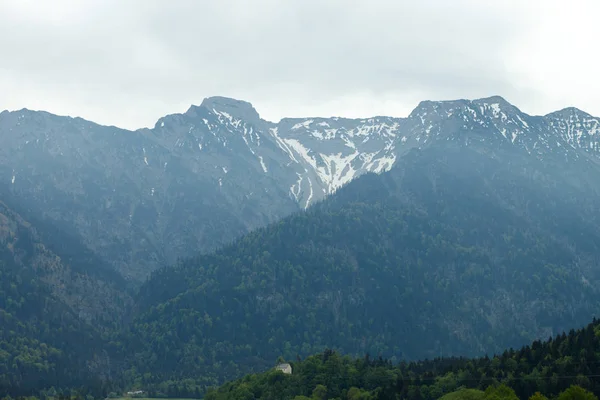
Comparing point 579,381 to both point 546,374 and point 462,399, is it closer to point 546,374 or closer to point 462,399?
point 546,374

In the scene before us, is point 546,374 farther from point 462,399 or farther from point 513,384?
point 462,399

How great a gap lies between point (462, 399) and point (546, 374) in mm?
19957

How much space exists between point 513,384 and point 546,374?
24.8 ft

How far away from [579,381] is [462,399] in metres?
25.1

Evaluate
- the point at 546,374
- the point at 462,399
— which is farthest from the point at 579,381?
the point at 462,399

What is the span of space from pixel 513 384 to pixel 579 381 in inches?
639

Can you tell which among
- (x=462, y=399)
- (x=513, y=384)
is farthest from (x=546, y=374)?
(x=462, y=399)

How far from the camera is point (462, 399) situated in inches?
7653

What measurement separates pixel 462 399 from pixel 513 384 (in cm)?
1302

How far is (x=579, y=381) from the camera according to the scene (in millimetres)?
187000

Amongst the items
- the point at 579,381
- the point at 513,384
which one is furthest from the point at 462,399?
the point at 579,381

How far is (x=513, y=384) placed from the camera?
198375 mm

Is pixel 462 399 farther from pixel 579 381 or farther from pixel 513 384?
pixel 579 381
